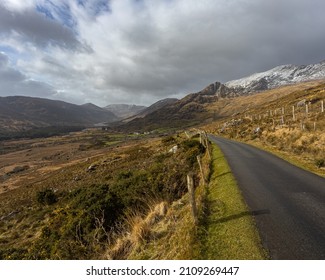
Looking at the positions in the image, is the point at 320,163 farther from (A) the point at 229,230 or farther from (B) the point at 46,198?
(B) the point at 46,198

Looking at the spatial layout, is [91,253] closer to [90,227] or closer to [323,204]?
[90,227]

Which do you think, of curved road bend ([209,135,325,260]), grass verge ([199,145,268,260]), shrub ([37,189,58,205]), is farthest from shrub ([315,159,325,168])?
shrub ([37,189,58,205])

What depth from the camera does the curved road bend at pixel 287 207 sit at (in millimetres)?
6816

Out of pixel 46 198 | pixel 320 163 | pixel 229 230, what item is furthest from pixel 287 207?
pixel 46 198

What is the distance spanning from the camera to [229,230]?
8.06m

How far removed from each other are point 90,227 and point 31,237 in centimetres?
750

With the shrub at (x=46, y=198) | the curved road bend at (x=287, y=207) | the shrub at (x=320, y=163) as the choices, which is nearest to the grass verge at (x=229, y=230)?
the curved road bend at (x=287, y=207)

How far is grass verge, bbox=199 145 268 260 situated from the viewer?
6766mm

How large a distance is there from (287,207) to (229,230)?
2.83m

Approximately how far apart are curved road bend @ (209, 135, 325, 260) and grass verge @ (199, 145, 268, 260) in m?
0.30

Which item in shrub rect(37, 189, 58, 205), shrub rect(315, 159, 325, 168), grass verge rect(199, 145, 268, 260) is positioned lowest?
shrub rect(37, 189, 58, 205)

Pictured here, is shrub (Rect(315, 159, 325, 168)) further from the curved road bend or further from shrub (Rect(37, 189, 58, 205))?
shrub (Rect(37, 189, 58, 205))

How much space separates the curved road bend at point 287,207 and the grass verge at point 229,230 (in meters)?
0.30
